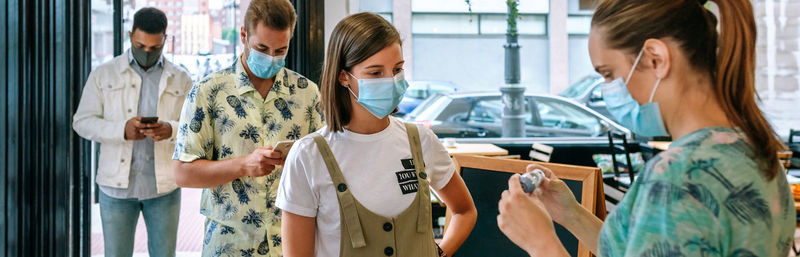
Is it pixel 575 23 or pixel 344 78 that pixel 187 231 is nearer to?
pixel 344 78

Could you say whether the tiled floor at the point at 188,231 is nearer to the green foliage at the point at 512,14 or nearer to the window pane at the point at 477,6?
the window pane at the point at 477,6

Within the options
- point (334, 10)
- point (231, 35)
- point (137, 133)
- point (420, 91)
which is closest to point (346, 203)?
point (137, 133)

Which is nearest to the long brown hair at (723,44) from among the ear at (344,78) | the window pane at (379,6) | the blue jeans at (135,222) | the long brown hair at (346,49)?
the long brown hair at (346,49)

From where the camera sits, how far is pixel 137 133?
2902 millimetres

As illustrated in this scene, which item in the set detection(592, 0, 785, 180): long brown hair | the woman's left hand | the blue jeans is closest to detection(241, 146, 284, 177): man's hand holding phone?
the woman's left hand

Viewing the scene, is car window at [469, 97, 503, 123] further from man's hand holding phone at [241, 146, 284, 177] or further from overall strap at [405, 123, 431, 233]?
overall strap at [405, 123, 431, 233]

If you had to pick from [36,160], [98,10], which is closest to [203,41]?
[98,10]

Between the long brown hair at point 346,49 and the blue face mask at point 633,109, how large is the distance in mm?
583

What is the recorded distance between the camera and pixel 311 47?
3900 mm

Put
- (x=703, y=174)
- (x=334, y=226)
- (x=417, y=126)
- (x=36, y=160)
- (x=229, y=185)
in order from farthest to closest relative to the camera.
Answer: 1. (x=36, y=160)
2. (x=229, y=185)
3. (x=417, y=126)
4. (x=334, y=226)
5. (x=703, y=174)

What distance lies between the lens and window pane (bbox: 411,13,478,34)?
20.0 feet

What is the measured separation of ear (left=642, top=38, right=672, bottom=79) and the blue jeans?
8.61 ft

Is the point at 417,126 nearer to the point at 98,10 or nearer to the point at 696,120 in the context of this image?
the point at 696,120

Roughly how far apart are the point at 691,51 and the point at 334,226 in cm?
85
